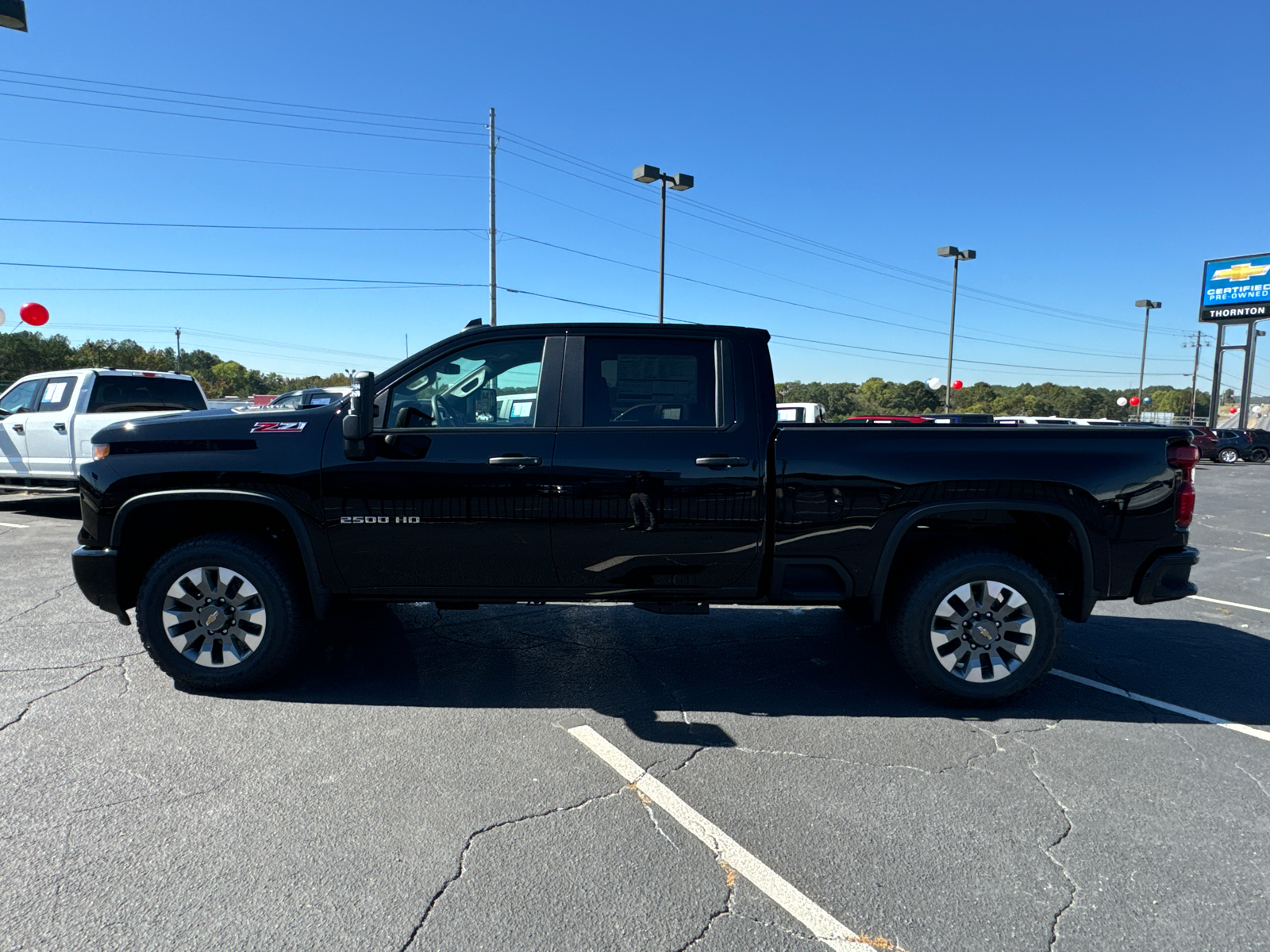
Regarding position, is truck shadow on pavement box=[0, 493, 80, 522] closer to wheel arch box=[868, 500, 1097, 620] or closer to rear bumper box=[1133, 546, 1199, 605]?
wheel arch box=[868, 500, 1097, 620]

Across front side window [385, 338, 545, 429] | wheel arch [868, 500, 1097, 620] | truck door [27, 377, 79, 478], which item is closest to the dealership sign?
wheel arch [868, 500, 1097, 620]

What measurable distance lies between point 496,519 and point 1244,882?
10.7 ft

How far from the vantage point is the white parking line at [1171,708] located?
12.5ft

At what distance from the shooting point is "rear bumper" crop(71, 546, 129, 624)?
4051 millimetres

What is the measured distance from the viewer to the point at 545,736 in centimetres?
368

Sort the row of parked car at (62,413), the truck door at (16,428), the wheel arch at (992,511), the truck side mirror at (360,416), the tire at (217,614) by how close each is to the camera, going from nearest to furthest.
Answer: the truck side mirror at (360,416)
the wheel arch at (992,511)
the tire at (217,614)
the row of parked car at (62,413)
the truck door at (16,428)

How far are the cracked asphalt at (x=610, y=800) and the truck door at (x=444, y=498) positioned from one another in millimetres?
678

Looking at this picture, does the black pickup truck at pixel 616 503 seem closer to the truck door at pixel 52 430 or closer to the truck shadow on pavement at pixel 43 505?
the truck door at pixel 52 430

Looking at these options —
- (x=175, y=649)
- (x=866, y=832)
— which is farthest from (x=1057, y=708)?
(x=175, y=649)

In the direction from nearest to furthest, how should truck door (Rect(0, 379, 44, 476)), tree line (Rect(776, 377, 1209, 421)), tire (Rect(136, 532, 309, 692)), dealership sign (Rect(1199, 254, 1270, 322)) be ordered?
tire (Rect(136, 532, 309, 692)), truck door (Rect(0, 379, 44, 476)), dealership sign (Rect(1199, 254, 1270, 322)), tree line (Rect(776, 377, 1209, 421))

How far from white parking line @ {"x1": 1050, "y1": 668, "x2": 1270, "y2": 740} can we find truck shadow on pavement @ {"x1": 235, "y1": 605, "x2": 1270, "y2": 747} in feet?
0.23

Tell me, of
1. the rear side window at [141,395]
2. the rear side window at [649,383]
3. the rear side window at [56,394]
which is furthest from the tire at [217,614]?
the rear side window at [56,394]

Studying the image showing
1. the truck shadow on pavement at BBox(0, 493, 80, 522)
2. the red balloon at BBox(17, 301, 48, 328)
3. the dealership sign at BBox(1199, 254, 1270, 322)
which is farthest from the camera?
the dealership sign at BBox(1199, 254, 1270, 322)

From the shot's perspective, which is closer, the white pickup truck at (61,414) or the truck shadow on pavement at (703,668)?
the truck shadow on pavement at (703,668)
